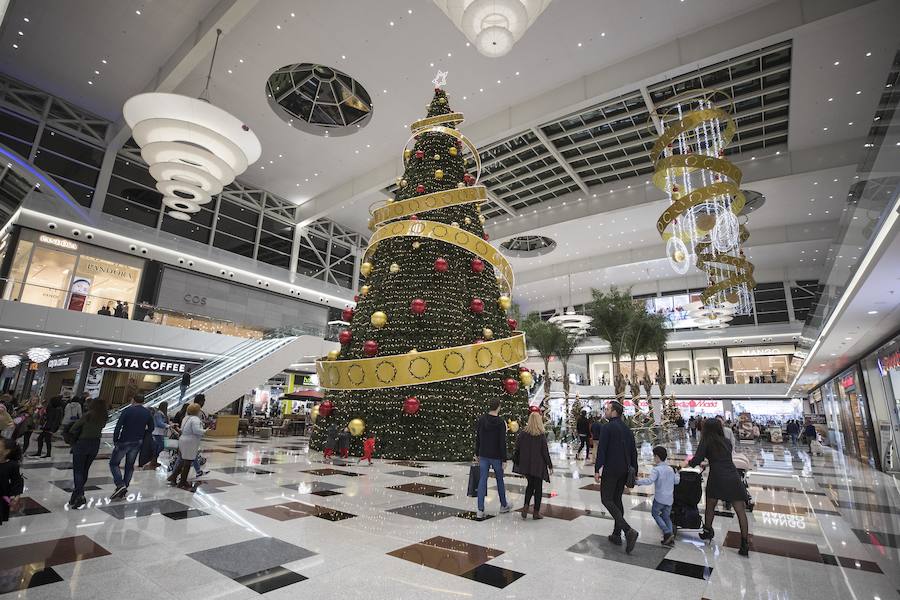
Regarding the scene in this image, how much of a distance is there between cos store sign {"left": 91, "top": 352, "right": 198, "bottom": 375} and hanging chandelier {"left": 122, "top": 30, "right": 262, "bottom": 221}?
367 inches

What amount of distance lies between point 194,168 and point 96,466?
282 inches

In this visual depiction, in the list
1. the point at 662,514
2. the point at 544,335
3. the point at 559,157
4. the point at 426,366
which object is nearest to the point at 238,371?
the point at 426,366

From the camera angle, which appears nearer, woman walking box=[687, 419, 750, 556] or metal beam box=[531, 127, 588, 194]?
woman walking box=[687, 419, 750, 556]

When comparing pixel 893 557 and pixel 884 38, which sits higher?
pixel 884 38

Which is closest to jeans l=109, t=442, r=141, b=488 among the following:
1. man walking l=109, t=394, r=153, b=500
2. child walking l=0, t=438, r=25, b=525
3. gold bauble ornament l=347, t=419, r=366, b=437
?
man walking l=109, t=394, r=153, b=500

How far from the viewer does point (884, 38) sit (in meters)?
12.4

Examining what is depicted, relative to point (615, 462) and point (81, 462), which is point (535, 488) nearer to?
point (615, 462)

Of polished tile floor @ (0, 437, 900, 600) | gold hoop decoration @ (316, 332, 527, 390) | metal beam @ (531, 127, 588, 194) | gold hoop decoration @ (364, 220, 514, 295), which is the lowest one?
polished tile floor @ (0, 437, 900, 600)

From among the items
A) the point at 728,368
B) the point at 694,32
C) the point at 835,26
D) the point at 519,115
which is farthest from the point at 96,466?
the point at 728,368

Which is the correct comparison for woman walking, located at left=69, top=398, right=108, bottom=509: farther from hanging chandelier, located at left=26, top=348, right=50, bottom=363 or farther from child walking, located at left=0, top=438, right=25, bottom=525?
hanging chandelier, located at left=26, top=348, right=50, bottom=363

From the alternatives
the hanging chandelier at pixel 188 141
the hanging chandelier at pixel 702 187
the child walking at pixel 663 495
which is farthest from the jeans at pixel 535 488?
the hanging chandelier at pixel 702 187

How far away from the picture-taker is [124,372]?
747 inches

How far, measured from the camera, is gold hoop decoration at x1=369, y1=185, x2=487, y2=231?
366 inches

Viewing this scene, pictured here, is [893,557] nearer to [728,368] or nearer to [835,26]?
[835,26]
